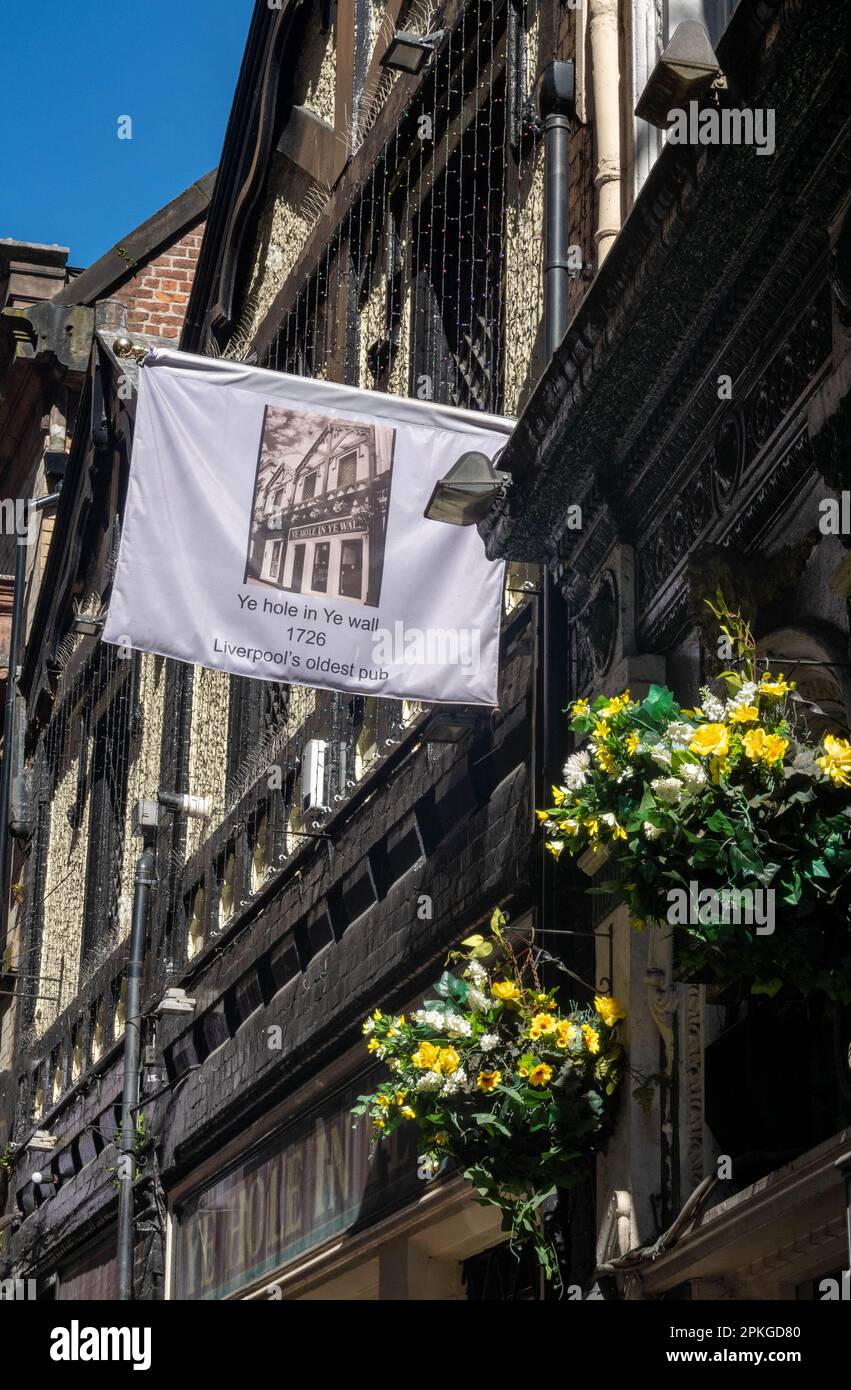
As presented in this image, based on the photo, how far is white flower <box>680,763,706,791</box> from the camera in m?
6.82

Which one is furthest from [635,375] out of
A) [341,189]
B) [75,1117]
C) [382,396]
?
[75,1117]

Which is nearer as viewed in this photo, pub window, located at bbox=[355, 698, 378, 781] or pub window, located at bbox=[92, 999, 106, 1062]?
pub window, located at bbox=[355, 698, 378, 781]

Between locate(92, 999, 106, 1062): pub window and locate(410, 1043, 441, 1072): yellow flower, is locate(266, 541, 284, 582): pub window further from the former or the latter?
locate(92, 999, 106, 1062): pub window

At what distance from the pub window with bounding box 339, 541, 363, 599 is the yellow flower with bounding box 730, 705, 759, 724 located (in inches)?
170

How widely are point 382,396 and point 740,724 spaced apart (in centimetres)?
496

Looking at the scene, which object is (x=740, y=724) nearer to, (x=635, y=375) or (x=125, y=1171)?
(x=635, y=375)

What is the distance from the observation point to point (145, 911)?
18266mm

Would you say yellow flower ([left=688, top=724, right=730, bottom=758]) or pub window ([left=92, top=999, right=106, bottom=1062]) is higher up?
pub window ([left=92, top=999, right=106, bottom=1062])

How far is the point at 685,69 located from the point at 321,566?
3.73m

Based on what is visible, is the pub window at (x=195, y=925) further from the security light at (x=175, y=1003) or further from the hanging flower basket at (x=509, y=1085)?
the hanging flower basket at (x=509, y=1085)

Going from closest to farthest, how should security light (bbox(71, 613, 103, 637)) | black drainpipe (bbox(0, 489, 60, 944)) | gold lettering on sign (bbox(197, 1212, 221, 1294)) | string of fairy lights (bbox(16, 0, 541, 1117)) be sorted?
1. string of fairy lights (bbox(16, 0, 541, 1117))
2. gold lettering on sign (bbox(197, 1212, 221, 1294))
3. security light (bbox(71, 613, 103, 637))
4. black drainpipe (bbox(0, 489, 60, 944))

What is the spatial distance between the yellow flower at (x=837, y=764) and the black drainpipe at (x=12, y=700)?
18120mm

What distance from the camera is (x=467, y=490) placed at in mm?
10578

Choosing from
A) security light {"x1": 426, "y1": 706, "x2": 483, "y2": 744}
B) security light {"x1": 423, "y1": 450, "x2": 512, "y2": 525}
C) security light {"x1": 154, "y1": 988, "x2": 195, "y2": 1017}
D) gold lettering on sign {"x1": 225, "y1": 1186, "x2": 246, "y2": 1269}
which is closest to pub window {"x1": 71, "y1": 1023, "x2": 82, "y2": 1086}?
security light {"x1": 154, "y1": 988, "x2": 195, "y2": 1017}
